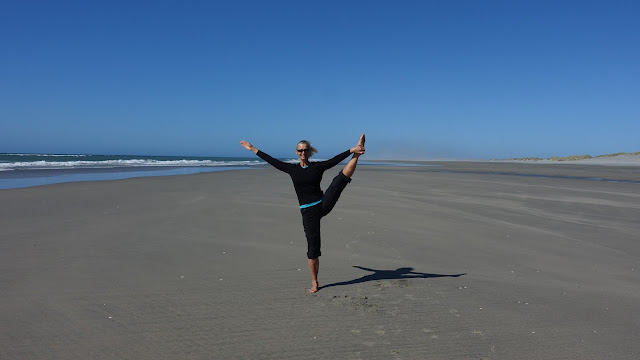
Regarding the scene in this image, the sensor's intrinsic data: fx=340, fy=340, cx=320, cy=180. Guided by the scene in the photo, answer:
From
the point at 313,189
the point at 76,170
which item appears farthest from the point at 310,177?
the point at 76,170

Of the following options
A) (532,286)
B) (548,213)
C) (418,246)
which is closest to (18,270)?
(418,246)

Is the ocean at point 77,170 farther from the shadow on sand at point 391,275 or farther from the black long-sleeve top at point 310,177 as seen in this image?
the shadow on sand at point 391,275

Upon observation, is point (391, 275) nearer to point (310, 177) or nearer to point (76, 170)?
point (310, 177)

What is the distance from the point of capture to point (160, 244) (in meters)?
7.03

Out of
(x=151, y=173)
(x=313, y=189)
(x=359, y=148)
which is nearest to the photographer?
(x=359, y=148)

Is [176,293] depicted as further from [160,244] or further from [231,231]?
[231,231]

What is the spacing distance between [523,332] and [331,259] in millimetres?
3333

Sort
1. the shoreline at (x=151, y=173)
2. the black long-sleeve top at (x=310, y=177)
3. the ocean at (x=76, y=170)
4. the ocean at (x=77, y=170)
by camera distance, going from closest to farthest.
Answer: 1. the black long-sleeve top at (x=310, y=177)
2. the shoreline at (x=151, y=173)
3. the ocean at (x=77, y=170)
4. the ocean at (x=76, y=170)

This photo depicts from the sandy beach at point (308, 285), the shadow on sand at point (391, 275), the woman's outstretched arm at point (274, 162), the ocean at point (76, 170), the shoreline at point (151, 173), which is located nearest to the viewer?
the sandy beach at point (308, 285)

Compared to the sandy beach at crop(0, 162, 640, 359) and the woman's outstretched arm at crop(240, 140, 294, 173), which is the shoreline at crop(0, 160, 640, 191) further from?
the woman's outstretched arm at crop(240, 140, 294, 173)

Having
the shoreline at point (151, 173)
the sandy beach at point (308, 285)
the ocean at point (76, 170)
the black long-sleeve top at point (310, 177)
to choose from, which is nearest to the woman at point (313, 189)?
the black long-sleeve top at point (310, 177)

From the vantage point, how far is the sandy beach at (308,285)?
3.54m

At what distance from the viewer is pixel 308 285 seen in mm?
5145

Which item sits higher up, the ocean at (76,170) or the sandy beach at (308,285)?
the ocean at (76,170)
